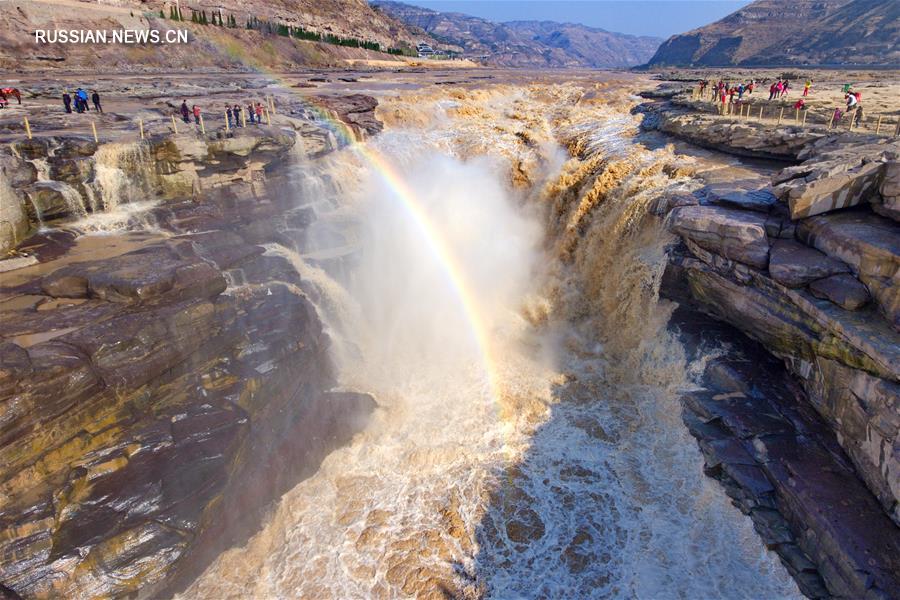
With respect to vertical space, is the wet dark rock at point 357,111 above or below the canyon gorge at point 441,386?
above

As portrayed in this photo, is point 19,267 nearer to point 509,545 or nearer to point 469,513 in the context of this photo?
point 469,513

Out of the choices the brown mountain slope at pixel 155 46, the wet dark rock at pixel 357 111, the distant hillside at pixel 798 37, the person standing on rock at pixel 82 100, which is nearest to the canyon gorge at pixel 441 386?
the wet dark rock at pixel 357 111

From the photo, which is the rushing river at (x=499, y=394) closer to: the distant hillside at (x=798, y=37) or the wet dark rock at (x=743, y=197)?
the wet dark rock at (x=743, y=197)

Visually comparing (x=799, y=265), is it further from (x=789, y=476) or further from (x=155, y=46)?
(x=155, y=46)

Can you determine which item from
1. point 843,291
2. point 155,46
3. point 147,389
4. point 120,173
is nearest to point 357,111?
point 120,173

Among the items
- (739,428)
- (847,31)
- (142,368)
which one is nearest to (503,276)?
(739,428)

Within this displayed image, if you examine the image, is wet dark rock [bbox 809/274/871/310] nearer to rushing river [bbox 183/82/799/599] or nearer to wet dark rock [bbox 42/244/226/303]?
rushing river [bbox 183/82/799/599]

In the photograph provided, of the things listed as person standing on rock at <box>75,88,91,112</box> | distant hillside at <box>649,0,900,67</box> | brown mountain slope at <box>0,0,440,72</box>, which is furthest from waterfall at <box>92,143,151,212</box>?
distant hillside at <box>649,0,900,67</box>
